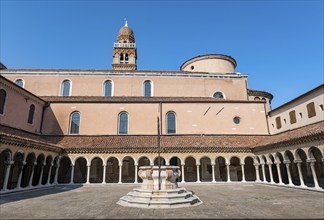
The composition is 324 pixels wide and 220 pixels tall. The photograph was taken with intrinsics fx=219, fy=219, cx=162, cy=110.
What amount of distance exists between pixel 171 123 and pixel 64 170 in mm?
12119

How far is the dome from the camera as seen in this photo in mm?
43469

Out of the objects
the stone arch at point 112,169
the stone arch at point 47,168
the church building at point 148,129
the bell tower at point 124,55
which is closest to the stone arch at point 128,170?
the church building at point 148,129

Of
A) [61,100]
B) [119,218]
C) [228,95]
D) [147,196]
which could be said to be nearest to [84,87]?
[61,100]

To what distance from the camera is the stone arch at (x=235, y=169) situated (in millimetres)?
22953

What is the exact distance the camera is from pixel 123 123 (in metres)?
24.3

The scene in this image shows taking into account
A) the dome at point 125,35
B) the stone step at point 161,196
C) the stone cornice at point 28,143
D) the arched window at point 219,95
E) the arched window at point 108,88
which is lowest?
the stone step at point 161,196

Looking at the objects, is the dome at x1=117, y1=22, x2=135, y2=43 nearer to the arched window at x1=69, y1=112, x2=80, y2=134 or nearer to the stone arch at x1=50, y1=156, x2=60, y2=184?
the arched window at x1=69, y1=112, x2=80, y2=134

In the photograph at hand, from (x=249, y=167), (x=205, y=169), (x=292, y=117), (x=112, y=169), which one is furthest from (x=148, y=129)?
(x=292, y=117)

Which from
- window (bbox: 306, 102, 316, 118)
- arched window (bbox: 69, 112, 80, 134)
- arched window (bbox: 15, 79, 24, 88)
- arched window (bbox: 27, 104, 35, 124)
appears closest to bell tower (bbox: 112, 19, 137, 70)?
arched window (bbox: 15, 79, 24, 88)

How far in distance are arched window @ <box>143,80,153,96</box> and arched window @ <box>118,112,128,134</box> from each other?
5.64 metres

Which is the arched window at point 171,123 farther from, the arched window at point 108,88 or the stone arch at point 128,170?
the arched window at point 108,88

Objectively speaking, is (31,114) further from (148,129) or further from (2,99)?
(148,129)

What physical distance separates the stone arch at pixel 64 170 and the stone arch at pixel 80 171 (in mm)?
570

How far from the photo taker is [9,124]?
1859cm
